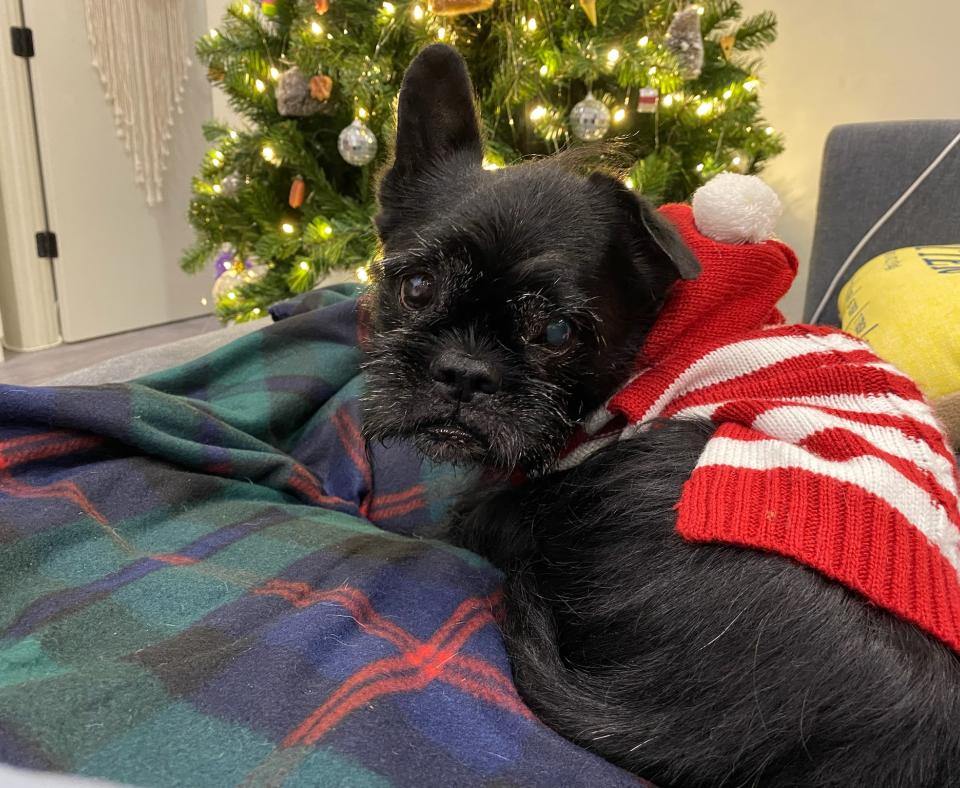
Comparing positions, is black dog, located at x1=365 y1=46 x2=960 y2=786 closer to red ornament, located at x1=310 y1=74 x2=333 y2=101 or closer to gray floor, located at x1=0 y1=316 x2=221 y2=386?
red ornament, located at x1=310 y1=74 x2=333 y2=101

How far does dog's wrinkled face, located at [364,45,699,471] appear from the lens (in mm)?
970

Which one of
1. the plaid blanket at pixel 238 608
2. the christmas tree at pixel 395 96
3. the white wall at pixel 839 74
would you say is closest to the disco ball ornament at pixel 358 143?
the christmas tree at pixel 395 96

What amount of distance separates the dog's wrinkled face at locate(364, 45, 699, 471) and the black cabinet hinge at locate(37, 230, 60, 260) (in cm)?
377

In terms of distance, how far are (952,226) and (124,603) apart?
2194mm

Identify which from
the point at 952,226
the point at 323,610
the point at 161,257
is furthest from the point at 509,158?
the point at 161,257

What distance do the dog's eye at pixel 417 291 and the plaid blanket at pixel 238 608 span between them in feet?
1.31

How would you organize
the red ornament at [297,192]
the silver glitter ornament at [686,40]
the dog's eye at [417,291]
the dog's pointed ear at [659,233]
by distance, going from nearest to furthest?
the dog's pointed ear at [659,233] < the dog's eye at [417,291] < the silver glitter ornament at [686,40] < the red ornament at [297,192]

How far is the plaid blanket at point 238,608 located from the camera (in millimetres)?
651

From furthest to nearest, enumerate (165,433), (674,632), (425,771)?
(165,433), (674,632), (425,771)

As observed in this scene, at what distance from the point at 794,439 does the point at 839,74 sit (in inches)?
126

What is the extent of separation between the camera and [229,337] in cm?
192

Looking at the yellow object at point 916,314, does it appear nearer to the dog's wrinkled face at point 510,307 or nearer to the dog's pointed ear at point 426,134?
the dog's wrinkled face at point 510,307

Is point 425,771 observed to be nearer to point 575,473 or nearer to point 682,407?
point 575,473

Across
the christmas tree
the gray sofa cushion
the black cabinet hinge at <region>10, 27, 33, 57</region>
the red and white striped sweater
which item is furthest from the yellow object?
the black cabinet hinge at <region>10, 27, 33, 57</region>
